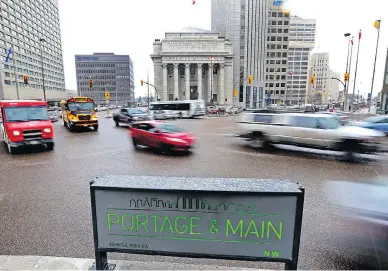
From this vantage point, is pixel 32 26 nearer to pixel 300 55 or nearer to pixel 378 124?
pixel 378 124

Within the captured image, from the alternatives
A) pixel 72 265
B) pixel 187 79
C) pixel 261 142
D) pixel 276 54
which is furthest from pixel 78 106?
pixel 276 54

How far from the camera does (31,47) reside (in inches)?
3716

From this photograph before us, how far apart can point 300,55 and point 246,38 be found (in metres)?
53.6

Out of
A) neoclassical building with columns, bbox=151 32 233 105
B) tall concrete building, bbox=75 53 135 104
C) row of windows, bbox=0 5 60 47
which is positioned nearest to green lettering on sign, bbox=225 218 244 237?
neoclassical building with columns, bbox=151 32 233 105

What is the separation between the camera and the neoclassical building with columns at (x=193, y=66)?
262 ft

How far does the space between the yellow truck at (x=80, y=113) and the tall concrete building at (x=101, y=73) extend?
115 metres

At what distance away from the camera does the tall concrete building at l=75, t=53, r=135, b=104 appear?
132 m

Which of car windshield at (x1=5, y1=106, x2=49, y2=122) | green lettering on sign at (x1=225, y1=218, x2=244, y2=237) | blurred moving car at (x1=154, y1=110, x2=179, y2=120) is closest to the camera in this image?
green lettering on sign at (x1=225, y1=218, x2=244, y2=237)

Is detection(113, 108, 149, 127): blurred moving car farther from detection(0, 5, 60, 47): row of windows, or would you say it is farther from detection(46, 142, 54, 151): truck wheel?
detection(0, 5, 60, 47): row of windows

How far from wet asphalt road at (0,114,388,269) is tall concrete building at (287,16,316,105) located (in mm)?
118908

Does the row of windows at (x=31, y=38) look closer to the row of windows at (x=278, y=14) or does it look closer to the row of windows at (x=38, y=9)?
the row of windows at (x=38, y=9)

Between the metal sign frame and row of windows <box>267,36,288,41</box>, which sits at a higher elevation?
row of windows <box>267,36,288,41</box>

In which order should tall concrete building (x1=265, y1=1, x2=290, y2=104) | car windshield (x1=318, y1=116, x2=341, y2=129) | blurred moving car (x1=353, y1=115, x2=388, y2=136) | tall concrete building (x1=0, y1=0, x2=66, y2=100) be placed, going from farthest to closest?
tall concrete building (x1=265, y1=1, x2=290, y2=104)
tall concrete building (x1=0, y1=0, x2=66, y2=100)
blurred moving car (x1=353, y1=115, x2=388, y2=136)
car windshield (x1=318, y1=116, x2=341, y2=129)

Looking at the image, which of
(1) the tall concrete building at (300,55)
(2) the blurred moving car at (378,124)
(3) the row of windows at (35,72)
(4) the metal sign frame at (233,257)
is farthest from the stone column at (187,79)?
(4) the metal sign frame at (233,257)
